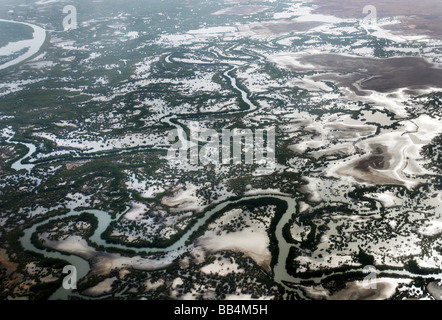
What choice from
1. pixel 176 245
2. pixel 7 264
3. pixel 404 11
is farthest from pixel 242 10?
pixel 7 264

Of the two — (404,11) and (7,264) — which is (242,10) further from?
(7,264)

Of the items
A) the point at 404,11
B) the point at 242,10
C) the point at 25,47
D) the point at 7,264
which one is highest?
the point at 242,10

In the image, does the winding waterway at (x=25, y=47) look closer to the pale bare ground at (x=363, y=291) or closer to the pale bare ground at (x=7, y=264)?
the pale bare ground at (x=7, y=264)

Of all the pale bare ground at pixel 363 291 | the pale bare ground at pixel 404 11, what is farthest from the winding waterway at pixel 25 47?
the pale bare ground at pixel 404 11

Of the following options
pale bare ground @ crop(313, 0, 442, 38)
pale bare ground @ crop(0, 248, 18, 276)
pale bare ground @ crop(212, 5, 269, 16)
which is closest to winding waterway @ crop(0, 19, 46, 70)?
pale bare ground @ crop(212, 5, 269, 16)

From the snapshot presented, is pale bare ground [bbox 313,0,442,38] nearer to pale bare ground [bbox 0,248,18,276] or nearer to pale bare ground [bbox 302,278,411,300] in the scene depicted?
pale bare ground [bbox 302,278,411,300]

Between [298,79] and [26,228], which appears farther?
[298,79]

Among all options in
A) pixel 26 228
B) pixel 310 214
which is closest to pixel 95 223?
pixel 26 228
